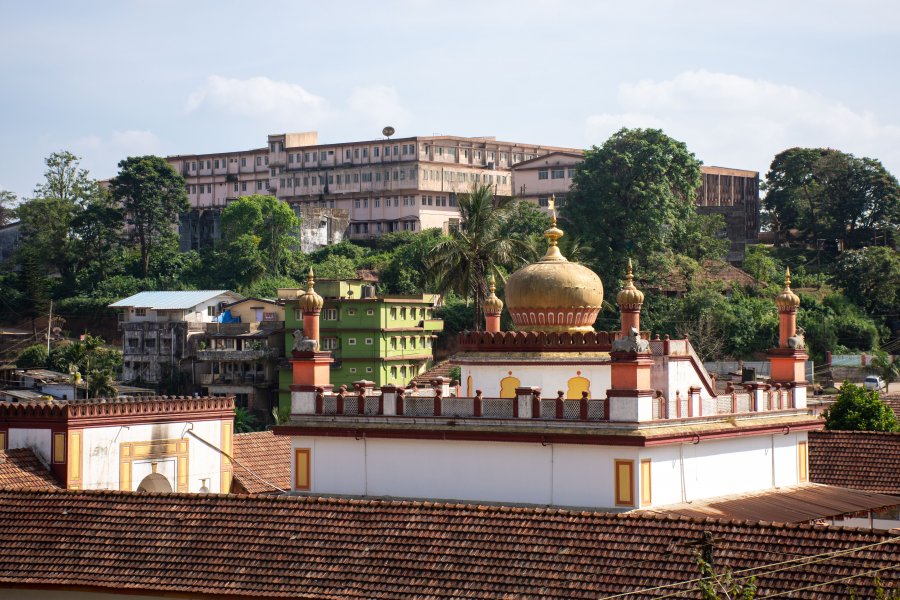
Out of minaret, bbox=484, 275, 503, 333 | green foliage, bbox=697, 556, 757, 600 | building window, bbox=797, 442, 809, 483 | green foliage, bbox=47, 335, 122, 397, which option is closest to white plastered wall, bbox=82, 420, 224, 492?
minaret, bbox=484, 275, 503, 333

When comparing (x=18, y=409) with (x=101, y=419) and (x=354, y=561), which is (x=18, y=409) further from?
(x=354, y=561)

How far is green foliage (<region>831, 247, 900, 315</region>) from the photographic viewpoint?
84500 millimetres

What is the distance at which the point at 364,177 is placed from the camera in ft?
346

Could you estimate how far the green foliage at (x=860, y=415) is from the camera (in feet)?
147

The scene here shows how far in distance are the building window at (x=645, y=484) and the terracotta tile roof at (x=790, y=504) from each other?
268 mm

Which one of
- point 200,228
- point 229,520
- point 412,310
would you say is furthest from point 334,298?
point 229,520

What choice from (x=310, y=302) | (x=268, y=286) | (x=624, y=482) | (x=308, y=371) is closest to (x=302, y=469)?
(x=308, y=371)

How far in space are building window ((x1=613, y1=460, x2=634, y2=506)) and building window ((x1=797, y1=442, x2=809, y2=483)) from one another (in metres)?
6.55

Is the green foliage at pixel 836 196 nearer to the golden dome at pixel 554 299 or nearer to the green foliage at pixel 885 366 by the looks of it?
the green foliage at pixel 885 366

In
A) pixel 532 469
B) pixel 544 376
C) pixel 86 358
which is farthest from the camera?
pixel 86 358

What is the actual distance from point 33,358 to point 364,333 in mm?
21942

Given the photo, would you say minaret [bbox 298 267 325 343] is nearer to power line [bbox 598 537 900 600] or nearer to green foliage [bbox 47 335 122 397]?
power line [bbox 598 537 900 600]

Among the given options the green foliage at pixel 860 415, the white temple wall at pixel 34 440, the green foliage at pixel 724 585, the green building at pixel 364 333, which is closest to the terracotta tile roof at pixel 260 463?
the white temple wall at pixel 34 440

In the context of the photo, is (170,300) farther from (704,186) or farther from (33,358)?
(704,186)
